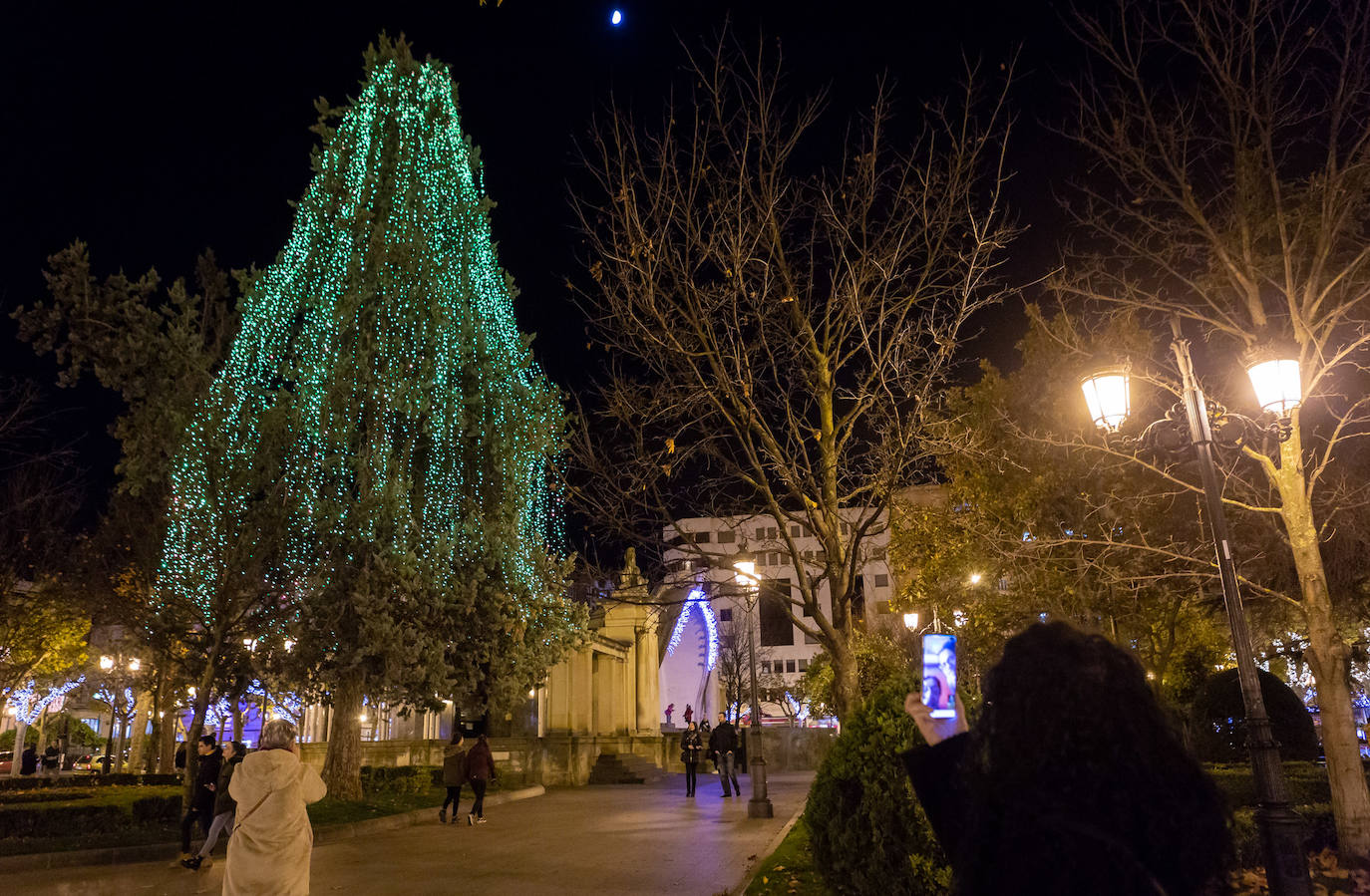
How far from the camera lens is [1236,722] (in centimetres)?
1995

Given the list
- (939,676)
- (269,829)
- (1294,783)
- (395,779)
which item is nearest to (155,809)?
(395,779)

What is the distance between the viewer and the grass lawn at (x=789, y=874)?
8289mm

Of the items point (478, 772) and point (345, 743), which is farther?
point (345, 743)

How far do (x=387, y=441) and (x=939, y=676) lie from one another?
1706cm

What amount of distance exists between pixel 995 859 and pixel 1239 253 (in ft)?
40.0

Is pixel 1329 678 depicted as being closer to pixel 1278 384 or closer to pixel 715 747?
pixel 1278 384

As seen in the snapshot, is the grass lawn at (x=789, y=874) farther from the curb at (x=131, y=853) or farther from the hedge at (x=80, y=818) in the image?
the hedge at (x=80, y=818)

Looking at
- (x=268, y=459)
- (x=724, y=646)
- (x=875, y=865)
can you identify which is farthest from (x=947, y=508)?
(x=724, y=646)

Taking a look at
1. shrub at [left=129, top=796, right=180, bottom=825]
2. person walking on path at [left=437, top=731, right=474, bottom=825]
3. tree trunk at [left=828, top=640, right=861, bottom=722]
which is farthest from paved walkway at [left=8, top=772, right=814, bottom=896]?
shrub at [left=129, top=796, right=180, bottom=825]

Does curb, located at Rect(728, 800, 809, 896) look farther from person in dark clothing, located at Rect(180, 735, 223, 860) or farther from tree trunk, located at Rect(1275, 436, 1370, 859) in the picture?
person in dark clothing, located at Rect(180, 735, 223, 860)

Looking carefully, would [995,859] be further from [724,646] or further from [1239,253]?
[724,646]

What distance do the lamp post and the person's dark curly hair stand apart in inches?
205

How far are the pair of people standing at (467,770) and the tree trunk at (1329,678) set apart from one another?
12462 mm

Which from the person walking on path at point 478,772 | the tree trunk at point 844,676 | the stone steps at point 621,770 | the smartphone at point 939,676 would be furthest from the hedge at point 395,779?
the smartphone at point 939,676
